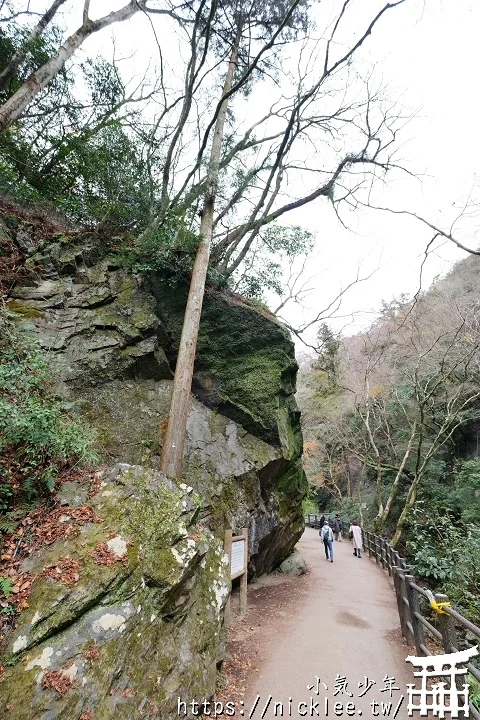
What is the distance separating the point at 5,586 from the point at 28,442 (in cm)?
162

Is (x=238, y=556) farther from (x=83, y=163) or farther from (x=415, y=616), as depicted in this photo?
(x=83, y=163)

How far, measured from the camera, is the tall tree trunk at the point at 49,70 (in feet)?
21.0

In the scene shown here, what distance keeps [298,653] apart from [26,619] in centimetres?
434

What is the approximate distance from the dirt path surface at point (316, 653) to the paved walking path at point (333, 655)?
11mm

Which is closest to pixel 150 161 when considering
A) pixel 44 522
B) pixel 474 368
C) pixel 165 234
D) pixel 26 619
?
pixel 165 234

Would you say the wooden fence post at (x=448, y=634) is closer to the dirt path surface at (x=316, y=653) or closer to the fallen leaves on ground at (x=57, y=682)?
the dirt path surface at (x=316, y=653)

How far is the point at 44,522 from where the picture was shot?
357 cm

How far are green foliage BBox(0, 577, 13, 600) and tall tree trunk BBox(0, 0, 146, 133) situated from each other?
7.18 m

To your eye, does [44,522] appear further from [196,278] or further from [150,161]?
[150,161]

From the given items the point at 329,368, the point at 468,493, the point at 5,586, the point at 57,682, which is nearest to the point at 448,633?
the point at 57,682

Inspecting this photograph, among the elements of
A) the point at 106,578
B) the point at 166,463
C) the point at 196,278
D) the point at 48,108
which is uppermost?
the point at 48,108

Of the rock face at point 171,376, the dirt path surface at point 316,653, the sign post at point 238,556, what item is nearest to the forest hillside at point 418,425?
the dirt path surface at point 316,653

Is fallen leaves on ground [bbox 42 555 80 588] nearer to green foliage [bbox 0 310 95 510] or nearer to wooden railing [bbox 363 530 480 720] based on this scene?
green foliage [bbox 0 310 95 510]

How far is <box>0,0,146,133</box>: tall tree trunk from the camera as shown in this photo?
21.0 ft
